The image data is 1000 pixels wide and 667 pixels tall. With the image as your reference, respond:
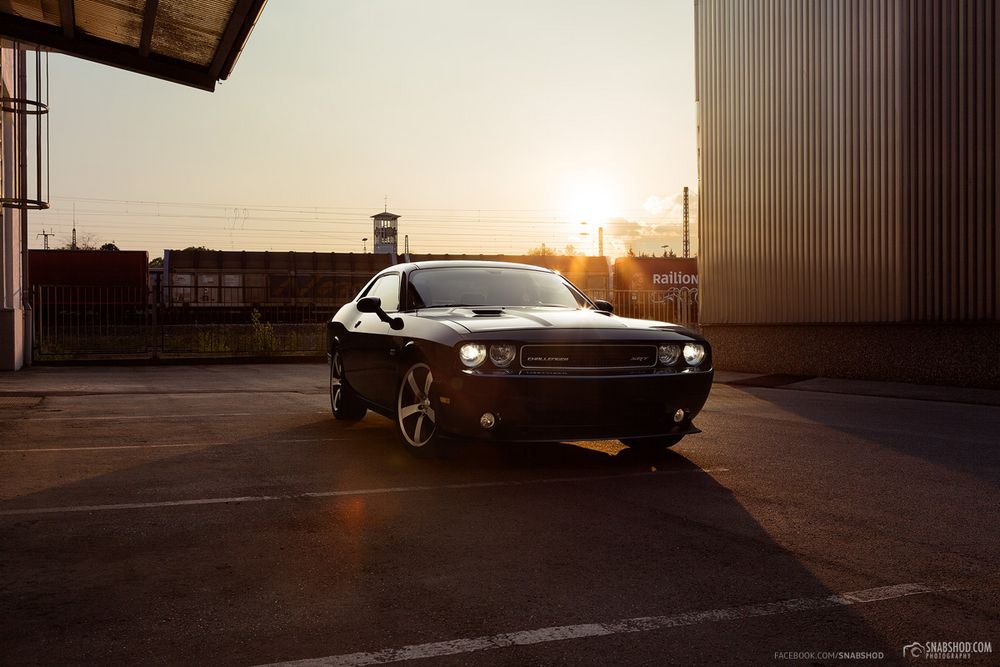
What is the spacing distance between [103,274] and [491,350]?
114 ft

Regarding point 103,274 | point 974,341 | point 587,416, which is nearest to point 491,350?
point 587,416

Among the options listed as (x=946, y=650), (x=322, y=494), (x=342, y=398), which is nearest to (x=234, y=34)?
(x=342, y=398)

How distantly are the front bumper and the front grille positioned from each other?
0.11m

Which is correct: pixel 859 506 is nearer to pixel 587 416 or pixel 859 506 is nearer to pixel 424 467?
pixel 587 416

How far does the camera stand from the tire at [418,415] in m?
5.87

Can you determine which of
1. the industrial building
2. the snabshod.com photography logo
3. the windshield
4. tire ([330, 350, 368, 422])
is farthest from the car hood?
the industrial building

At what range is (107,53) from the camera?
9.70 m

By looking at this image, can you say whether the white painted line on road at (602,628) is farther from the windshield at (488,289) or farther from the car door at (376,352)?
the windshield at (488,289)

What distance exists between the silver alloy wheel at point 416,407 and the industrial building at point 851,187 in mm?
9443

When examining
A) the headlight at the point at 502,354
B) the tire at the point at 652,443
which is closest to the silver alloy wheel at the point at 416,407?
the headlight at the point at 502,354

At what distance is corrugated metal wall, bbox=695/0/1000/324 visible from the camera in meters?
12.4

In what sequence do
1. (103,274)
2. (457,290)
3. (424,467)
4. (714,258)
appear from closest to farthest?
1. (424,467)
2. (457,290)
3. (714,258)
4. (103,274)

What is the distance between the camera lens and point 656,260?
1593 inches

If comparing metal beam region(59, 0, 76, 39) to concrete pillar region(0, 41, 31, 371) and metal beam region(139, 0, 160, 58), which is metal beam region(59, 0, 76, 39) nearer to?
metal beam region(139, 0, 160, 58)
